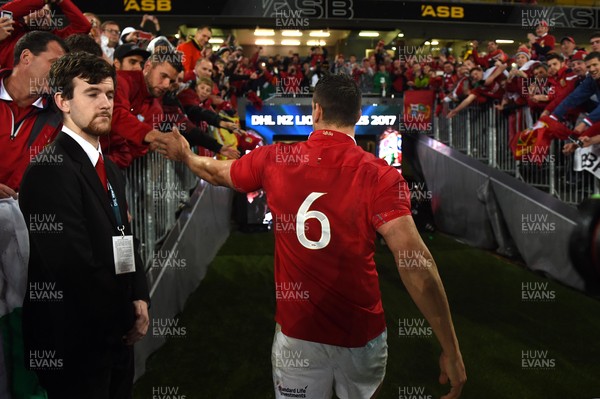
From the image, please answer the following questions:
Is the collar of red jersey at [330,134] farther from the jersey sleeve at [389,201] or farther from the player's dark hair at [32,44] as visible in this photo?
the player's dark hair at [32,44]

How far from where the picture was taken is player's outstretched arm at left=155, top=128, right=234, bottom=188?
2.80 m

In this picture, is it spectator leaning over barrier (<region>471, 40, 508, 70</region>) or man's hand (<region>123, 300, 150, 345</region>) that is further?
spectator leaning over barrier (<region>471, 40, 508, 70</region>)

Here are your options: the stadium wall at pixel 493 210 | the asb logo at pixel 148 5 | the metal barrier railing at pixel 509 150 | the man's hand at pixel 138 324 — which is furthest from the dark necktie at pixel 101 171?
the asb logo at pixel 148 5

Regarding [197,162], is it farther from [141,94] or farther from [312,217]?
[141,94]

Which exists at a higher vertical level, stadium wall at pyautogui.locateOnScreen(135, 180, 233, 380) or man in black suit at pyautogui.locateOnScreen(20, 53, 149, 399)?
man in black suit at pyautogui.locateOnScreen(20, 53, 149, 399)

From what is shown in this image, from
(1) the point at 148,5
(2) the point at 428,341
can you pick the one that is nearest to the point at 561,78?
(2) the point at 428,341

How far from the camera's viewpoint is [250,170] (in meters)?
2.65

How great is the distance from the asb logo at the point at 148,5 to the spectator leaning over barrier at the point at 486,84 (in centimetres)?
1619

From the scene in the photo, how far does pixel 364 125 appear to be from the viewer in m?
12.5

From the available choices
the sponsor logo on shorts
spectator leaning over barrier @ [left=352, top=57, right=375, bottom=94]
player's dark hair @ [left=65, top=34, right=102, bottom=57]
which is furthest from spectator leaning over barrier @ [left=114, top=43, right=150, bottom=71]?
spectator leaning over barrier @ [left=352, top=57, right=375, bottom=94]

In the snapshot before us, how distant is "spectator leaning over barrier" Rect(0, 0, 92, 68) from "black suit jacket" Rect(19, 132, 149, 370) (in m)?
2.62

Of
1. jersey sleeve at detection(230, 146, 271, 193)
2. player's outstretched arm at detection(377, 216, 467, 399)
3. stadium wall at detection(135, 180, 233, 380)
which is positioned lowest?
stadium wall at detection(135, 180, 233, 380)

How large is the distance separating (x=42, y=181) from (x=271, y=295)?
18.0 feet

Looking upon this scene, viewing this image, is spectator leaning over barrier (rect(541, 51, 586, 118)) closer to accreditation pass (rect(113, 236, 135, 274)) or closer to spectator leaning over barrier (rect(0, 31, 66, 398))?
spectator leaning over barrier (rect(0, 31, 66, 398))
